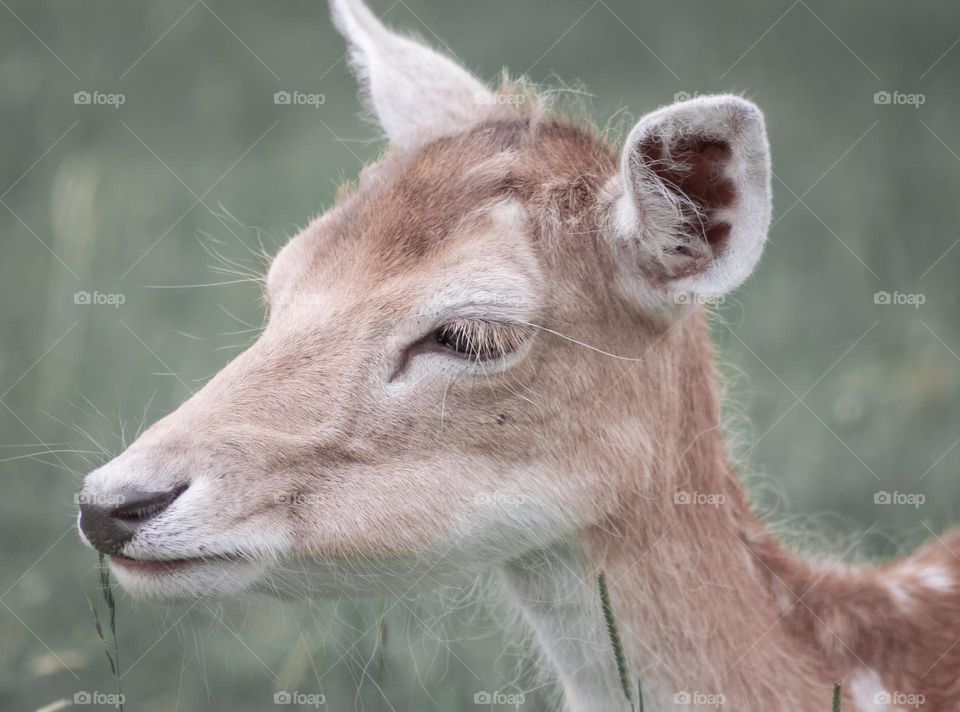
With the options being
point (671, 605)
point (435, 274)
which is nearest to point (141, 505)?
point (435, 274)

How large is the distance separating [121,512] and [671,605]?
1687 millimetres

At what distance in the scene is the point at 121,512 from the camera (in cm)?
333

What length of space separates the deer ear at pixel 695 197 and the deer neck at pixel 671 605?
434 millimetres

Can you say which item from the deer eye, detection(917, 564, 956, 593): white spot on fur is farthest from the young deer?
detection(917, 564, 956, 593): white spot on fur

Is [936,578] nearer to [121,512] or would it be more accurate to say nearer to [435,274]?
[435,274]

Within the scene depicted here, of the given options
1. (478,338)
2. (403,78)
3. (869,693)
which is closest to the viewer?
(478,338)

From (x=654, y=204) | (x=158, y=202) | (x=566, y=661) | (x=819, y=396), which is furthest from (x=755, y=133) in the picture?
(x=158, y=202)

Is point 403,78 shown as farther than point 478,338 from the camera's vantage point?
Yes

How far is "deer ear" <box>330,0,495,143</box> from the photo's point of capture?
4.87 metres

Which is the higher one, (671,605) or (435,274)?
(435,274)

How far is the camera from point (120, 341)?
815 centimetres

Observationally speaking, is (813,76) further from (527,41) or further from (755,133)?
(755,133)

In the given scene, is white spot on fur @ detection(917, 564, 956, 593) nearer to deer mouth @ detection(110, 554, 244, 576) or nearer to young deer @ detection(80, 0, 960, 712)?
young deer @ detection(80, 0, 960, 712)

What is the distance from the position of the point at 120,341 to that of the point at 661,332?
495 cm
